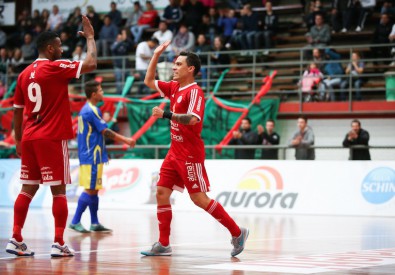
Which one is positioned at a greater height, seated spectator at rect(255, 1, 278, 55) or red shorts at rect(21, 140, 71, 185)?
seated spectator at rect(255, 1, 278, 55)

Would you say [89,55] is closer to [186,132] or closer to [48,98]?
[48,98]

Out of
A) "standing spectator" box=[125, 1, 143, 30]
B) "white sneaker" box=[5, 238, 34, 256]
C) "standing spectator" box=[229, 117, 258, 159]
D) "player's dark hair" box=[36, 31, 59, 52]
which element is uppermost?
"standing spectator" box=[125, 1, 143, 30]

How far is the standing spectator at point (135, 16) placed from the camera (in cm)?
2832

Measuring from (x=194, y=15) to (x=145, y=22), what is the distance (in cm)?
205

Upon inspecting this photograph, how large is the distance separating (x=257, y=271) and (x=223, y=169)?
12333 millimetres

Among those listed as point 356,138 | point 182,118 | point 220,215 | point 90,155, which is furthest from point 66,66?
point 356,138

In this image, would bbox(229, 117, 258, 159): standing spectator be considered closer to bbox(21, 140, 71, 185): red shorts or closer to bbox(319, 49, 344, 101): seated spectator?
bbox(319, 49, 344, 101): seated spectator

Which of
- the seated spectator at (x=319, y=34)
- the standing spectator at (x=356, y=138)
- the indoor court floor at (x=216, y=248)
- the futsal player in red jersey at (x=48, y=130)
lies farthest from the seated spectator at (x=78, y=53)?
the futsal player in red jersey at (x=48, y=130)

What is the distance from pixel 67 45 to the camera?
28.5 m

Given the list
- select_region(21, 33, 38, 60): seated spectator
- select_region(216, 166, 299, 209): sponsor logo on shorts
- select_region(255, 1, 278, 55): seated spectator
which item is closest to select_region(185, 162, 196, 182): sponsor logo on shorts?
select_region(216, 166, 299, 209): sponsor logo on shorts

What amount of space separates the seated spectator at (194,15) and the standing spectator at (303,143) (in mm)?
6991

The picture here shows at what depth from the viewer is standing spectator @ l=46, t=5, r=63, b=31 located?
29688mm

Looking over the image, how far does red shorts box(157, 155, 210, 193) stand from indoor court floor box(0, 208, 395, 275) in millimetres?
749

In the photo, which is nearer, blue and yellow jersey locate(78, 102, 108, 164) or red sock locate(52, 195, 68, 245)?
red sock locate(52, 195, 68, 245)
